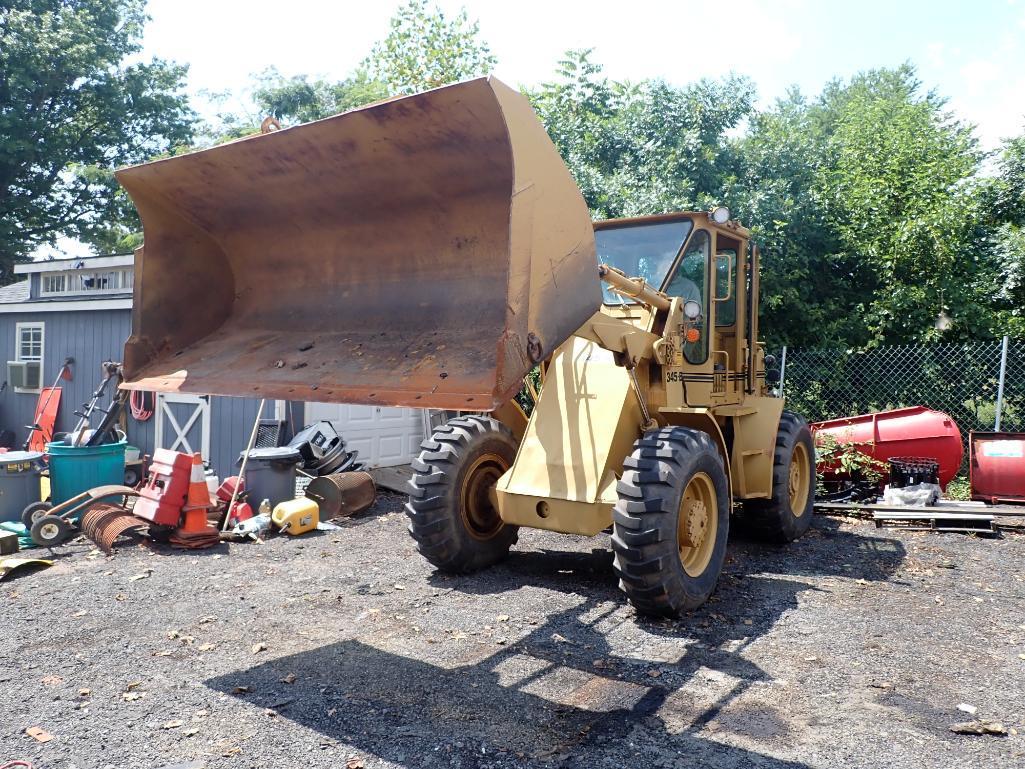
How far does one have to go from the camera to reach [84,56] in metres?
24.5

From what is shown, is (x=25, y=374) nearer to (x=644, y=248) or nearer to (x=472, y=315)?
(x=644, y=248)

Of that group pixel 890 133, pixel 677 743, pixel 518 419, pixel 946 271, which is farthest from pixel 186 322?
pixel 890 133

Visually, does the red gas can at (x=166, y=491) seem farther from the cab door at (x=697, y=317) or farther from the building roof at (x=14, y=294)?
the building roof at (x=14, y=294)

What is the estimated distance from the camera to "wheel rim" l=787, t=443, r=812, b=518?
7629 millimetres

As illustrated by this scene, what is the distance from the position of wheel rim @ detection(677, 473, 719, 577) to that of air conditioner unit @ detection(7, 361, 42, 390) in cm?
1180

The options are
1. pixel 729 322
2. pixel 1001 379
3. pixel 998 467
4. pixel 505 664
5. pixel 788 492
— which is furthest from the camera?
pixel 1001 379

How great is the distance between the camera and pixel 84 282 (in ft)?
47.5

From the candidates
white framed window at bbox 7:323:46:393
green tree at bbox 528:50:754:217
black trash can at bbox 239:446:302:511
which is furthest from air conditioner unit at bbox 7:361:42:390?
green tree at bbox 528:50:754:217

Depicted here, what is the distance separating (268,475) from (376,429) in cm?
247

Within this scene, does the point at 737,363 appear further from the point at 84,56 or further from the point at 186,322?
the point at 84,56

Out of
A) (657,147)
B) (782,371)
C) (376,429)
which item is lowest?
(376,429)

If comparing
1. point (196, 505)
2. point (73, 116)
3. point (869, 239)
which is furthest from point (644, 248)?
point (73, 116)

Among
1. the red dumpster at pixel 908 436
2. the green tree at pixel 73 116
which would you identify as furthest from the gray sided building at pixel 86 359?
the green tree at pixel 73 116

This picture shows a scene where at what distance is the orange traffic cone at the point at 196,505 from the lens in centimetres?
734
